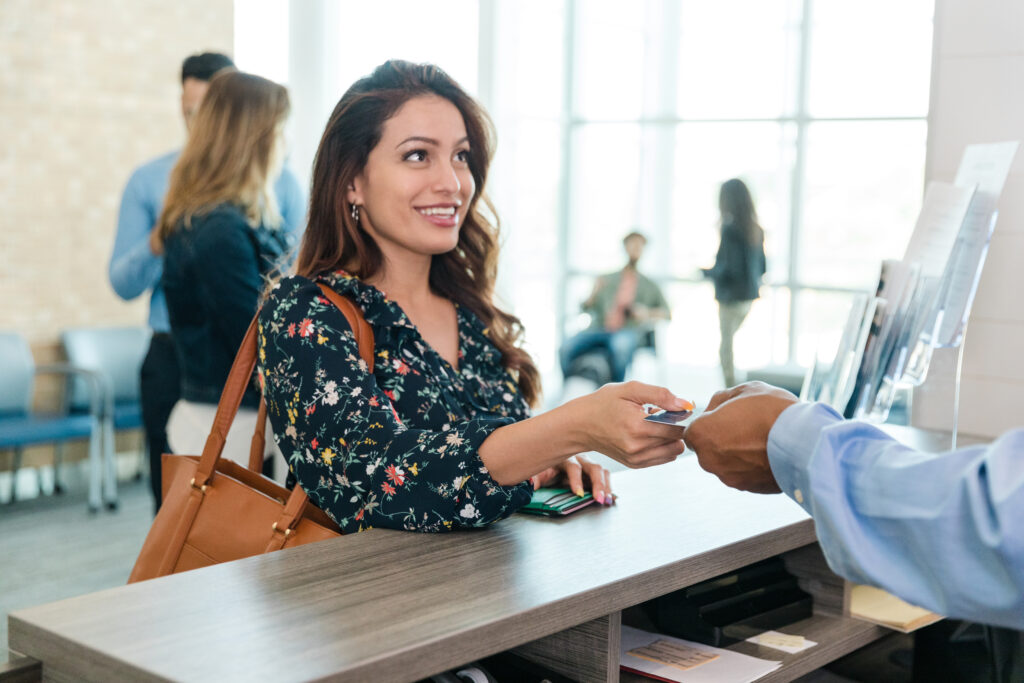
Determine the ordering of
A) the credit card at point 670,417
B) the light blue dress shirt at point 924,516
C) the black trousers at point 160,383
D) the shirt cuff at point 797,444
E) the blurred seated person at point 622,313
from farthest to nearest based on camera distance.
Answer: the blurred seated person at point 622,313 < the black trousers at point 160,383 < the credit card at point 670,417 < the shirt cuff at point 797,444 < the light blue dress shirt at point 924,516

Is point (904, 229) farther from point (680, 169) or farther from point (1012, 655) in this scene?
point (1012, 655)

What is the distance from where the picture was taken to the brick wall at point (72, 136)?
6137mm

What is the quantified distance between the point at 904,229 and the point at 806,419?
23.6 ft

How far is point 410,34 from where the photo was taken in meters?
8.16

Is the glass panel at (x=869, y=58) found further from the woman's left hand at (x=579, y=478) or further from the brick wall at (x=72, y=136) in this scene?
the woman's left hand at (x=579, y=478)

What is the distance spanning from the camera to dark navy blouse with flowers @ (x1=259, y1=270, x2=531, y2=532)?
1663 mm

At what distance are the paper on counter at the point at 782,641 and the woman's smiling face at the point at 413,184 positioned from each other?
0.98 metres

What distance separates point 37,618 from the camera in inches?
50.0

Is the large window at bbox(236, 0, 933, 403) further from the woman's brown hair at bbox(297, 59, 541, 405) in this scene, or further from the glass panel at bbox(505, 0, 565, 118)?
the woman's brown hair at bbox(297, 59, 541, 405)

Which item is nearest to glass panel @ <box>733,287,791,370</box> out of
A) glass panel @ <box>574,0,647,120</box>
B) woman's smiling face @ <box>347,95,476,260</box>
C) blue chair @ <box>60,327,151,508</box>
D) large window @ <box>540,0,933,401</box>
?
large window @ <box>540,0,933,401</box>

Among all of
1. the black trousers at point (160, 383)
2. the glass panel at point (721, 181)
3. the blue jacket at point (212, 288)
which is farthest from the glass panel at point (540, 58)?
the blue jacket at point (212, 288)

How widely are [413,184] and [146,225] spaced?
216 cm

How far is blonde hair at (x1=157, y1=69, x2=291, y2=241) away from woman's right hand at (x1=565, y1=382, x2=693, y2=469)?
1.73 meters

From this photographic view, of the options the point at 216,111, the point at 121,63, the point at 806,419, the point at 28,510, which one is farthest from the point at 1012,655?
the point at 121,63
